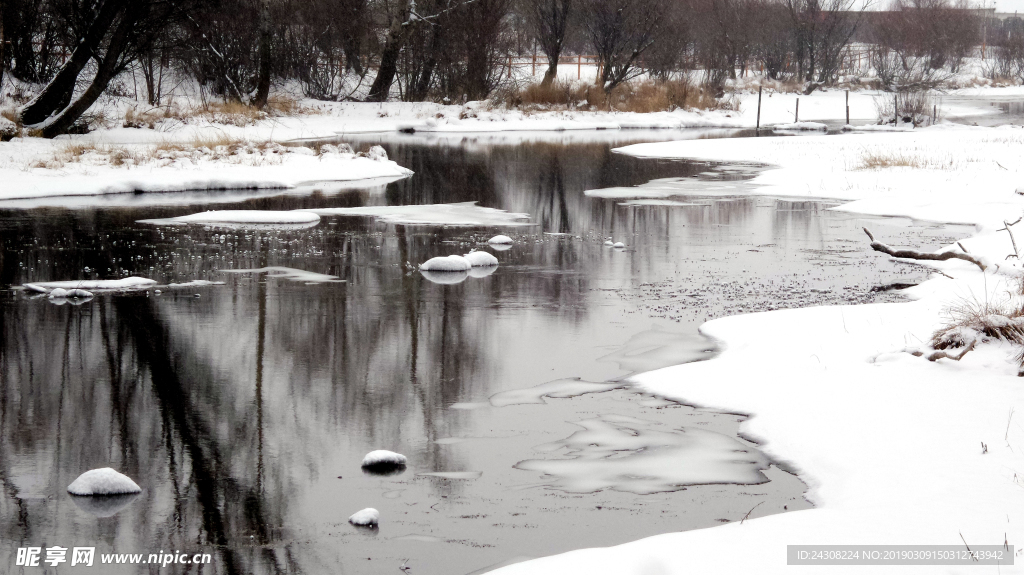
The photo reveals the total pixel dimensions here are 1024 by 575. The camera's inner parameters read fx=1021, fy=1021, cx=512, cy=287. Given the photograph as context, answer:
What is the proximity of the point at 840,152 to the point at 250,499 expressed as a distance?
82.1ft

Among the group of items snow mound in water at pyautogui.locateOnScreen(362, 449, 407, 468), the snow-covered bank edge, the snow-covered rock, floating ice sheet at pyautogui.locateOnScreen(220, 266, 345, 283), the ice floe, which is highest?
the snow-covered rock

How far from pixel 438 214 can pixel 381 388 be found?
30.7 ft

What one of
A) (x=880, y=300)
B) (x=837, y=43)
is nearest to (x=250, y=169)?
(x=880, y=300)

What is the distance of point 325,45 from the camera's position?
146ft

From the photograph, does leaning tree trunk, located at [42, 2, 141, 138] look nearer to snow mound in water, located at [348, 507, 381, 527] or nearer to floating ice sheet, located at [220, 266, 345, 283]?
floating ice sheet, located at [220, 266, 345, 283]

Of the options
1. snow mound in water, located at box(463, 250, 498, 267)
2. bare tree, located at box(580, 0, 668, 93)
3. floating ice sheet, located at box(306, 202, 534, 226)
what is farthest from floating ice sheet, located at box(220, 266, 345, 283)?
bare tree, located at box(580, 0, 668, 93)

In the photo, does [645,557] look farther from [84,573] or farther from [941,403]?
[941,403]

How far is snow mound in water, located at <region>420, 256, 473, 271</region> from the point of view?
11.7 meters

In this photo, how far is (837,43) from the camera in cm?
7144

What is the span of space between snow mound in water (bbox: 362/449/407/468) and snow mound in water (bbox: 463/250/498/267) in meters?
6.23

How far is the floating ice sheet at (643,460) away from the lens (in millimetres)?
5664

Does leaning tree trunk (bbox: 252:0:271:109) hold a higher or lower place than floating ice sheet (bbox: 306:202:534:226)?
higher

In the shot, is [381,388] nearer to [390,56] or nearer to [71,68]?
[71,68]

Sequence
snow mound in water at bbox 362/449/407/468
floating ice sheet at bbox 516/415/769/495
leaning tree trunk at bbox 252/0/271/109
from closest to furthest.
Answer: floating ice sheet at bbox 516/415/769/495, snow mound in water at bbox 362/449/407/468, leaning tree trunk at bbox 252/0/271/109
